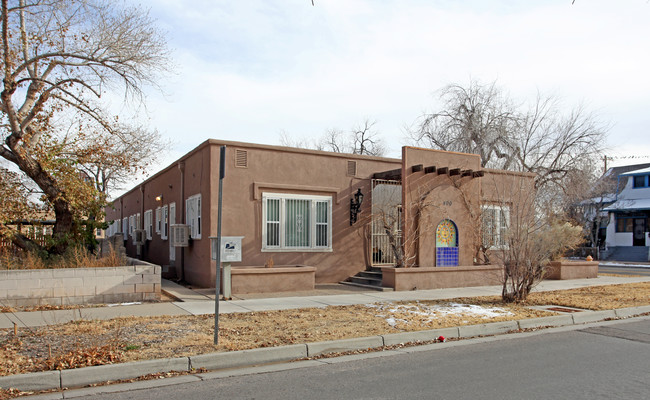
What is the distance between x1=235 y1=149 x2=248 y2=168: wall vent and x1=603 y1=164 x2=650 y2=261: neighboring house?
32.7m

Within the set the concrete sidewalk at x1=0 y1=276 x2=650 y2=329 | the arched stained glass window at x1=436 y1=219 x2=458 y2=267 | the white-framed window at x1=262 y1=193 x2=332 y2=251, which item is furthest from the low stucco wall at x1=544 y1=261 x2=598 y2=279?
the white-framed window at x1=262 y1=193 x2=332 y2=251

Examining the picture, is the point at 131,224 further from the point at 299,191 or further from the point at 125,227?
the point at 299,191

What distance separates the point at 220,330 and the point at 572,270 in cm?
1471

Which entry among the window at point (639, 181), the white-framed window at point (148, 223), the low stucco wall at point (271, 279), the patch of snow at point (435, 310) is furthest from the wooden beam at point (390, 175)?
the window at point (639, 181)

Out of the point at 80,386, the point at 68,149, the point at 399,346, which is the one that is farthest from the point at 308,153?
the point at 80,386

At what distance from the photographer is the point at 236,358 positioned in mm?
7148

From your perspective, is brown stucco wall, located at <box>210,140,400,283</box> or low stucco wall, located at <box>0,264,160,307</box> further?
brown stucco wall, located at <box>210,140,400,283</box>

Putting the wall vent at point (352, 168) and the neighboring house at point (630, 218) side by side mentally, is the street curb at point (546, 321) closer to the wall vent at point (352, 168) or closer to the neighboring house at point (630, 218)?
the wall vent at point (352, 168)

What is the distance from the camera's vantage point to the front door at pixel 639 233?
3884 centimetres

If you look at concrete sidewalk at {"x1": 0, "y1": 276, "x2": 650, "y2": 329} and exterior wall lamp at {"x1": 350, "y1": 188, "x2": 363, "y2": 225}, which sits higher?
exterior wall lamp at {"x1": 350, "y1": 188, "x2": 363, "y2": 225}

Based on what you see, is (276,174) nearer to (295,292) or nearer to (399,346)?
(295,292)

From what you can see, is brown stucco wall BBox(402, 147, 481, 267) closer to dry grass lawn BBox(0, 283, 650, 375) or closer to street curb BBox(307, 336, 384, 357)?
dry grass lawn BBox(0, 283, 650, 375)

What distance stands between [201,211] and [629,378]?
11.7 m

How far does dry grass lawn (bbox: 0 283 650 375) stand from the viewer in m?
6.89
